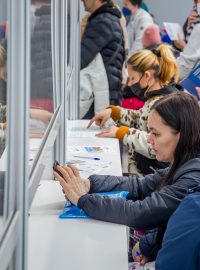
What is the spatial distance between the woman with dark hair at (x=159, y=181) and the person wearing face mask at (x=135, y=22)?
4535 mm

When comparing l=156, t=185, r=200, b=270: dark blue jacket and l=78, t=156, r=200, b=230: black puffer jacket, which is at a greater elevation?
l=156, t=185, r=200, b=270: dark blue jacket

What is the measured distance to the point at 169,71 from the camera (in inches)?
131

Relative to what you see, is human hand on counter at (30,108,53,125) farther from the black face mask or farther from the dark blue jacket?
the black face mask

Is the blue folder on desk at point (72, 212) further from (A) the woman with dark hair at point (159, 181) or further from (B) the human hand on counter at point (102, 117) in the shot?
(B) the human hand on counter at point (102, 117)

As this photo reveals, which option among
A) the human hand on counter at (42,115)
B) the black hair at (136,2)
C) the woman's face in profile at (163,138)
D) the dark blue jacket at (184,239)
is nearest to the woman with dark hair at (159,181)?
the woman's face in profile at (163,138)

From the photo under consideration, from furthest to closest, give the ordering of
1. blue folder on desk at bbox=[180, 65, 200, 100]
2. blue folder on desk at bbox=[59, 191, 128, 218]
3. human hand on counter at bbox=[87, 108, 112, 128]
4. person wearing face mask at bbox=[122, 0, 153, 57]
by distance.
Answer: person wearing face mask at bbox=[122, 0, 153, 57]
blue folder on desk at bbox=[180, 65, 200, 100]
human hand on counter at bbox=[87, 108, 112, 128]
blue folder on desk at bbox=[59, 191, 128, 218]

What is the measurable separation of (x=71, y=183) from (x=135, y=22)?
508cm

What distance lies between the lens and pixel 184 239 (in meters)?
1.40

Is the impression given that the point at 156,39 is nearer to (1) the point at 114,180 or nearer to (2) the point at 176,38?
(2) the point at 176,38

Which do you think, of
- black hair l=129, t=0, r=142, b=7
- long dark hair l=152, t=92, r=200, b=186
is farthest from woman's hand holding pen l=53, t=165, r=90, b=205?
black hair l=129, t=0, r=142, b=7

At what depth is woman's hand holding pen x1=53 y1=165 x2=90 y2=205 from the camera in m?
2.05

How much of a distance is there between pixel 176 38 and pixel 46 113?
445 cm

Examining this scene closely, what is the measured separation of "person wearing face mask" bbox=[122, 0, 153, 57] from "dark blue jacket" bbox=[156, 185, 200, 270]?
533 cm

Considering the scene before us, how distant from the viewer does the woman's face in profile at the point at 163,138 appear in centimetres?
212
